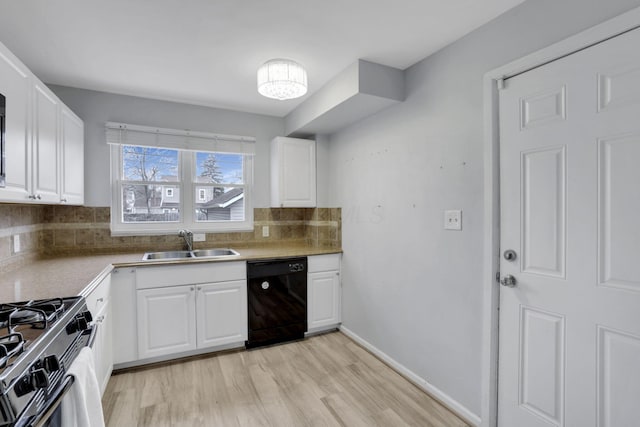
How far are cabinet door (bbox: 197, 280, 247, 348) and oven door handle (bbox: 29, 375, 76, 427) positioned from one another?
159 centimetres

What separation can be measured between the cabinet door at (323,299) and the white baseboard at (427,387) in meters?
0.35

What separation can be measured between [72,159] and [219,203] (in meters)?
1.32

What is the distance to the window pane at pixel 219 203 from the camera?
326 centimetres

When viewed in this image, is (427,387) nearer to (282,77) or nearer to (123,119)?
(282,77)

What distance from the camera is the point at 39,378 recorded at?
2.81ft

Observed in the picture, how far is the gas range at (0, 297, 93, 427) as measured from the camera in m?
0.77

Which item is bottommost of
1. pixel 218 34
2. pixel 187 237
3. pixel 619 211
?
pixel 187 237

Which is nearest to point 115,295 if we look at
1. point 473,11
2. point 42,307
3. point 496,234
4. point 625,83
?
point 42,307

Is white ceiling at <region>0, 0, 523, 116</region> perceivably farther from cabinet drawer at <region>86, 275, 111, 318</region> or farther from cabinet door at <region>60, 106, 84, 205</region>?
cabinet drawer at <region>86, 275, 111, 318</region>

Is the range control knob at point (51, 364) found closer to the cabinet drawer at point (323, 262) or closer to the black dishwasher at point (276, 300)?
the black dishwasher at point (276, 300)

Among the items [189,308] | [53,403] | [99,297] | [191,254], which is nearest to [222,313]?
[189,308]

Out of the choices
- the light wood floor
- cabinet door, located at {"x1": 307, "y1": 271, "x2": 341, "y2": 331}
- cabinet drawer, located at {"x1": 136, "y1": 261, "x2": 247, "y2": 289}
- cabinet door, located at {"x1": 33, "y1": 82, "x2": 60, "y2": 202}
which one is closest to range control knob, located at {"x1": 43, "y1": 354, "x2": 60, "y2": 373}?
the light wood floor

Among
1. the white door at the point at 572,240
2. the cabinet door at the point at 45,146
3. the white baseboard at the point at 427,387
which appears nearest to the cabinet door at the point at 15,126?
the cabinet door at the point at 45,146

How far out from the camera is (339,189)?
10.6 ft
